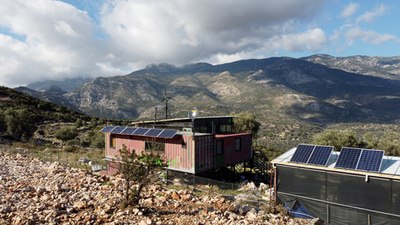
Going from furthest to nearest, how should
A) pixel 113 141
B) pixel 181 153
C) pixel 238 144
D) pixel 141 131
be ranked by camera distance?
1. pixel 113 141
2. pixel 238 144
3. pixel 141 131
4. pixel 181 153

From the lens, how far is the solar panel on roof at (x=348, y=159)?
15016 millimetres

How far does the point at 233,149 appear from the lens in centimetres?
2809

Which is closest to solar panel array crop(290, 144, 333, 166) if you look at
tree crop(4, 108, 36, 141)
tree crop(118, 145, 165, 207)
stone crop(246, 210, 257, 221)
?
stone crop(246, 210, 257, 221)

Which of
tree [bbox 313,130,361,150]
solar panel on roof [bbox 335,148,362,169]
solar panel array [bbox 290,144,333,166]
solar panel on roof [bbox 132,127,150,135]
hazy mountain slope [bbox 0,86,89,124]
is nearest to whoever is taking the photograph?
solar panel on roof [bbox 335,148,362,169]

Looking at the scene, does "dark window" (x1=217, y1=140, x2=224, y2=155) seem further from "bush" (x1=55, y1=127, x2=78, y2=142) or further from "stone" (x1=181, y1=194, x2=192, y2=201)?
"bush" (x1=55, y1=127, x2=78, y2=142)

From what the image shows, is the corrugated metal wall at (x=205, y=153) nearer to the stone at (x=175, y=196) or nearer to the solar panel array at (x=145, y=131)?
the solar panel array at (x=145, y=131)

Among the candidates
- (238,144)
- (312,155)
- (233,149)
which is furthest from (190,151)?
(312,155)

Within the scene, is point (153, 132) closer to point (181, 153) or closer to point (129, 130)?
point (181, 153)

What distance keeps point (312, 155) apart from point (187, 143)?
9974 millimetres

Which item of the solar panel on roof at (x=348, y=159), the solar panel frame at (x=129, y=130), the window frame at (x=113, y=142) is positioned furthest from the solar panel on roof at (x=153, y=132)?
the solar panel on roof at (x=348, y=159)

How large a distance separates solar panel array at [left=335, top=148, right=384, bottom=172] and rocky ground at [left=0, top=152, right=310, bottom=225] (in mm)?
3757

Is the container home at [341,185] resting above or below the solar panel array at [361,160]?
below

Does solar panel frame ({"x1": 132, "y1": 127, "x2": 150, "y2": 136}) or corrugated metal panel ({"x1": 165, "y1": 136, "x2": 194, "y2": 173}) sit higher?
solar panel frame ({"x1": 132, "y1": 127, "x2": 150, "y2": 136})

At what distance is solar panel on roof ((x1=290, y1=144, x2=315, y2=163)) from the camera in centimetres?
1642
